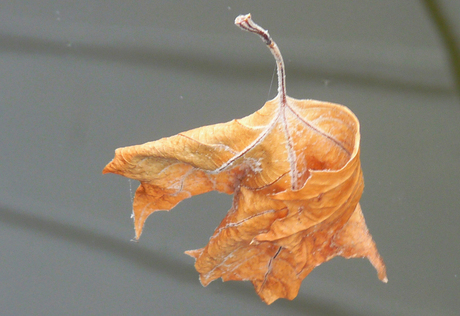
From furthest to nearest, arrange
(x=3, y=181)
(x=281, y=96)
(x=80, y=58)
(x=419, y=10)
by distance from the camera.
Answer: (x=3, y=181) < (x=80, y=58) < (x=419, y=10) < (x=281, y=96)

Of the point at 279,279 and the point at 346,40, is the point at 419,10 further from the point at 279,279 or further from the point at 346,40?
the point at 279,279

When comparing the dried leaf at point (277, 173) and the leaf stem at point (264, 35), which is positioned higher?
the leaf stem at point (264, 35)

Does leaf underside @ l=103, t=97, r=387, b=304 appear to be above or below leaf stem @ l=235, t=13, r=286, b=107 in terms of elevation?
below

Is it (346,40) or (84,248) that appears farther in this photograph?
(84,248)

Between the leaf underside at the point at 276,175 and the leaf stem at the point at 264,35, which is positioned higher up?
the leaf stem at the point at 264,35

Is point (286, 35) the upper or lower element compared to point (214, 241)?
upper

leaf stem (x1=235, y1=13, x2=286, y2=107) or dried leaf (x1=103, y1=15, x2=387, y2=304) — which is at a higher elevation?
leaf stem (x1=235, y1=13, x2=286, y2=107)

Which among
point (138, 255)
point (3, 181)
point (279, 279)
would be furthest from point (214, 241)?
point (3, 181)

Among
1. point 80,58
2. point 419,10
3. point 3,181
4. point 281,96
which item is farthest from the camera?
point 3,181
